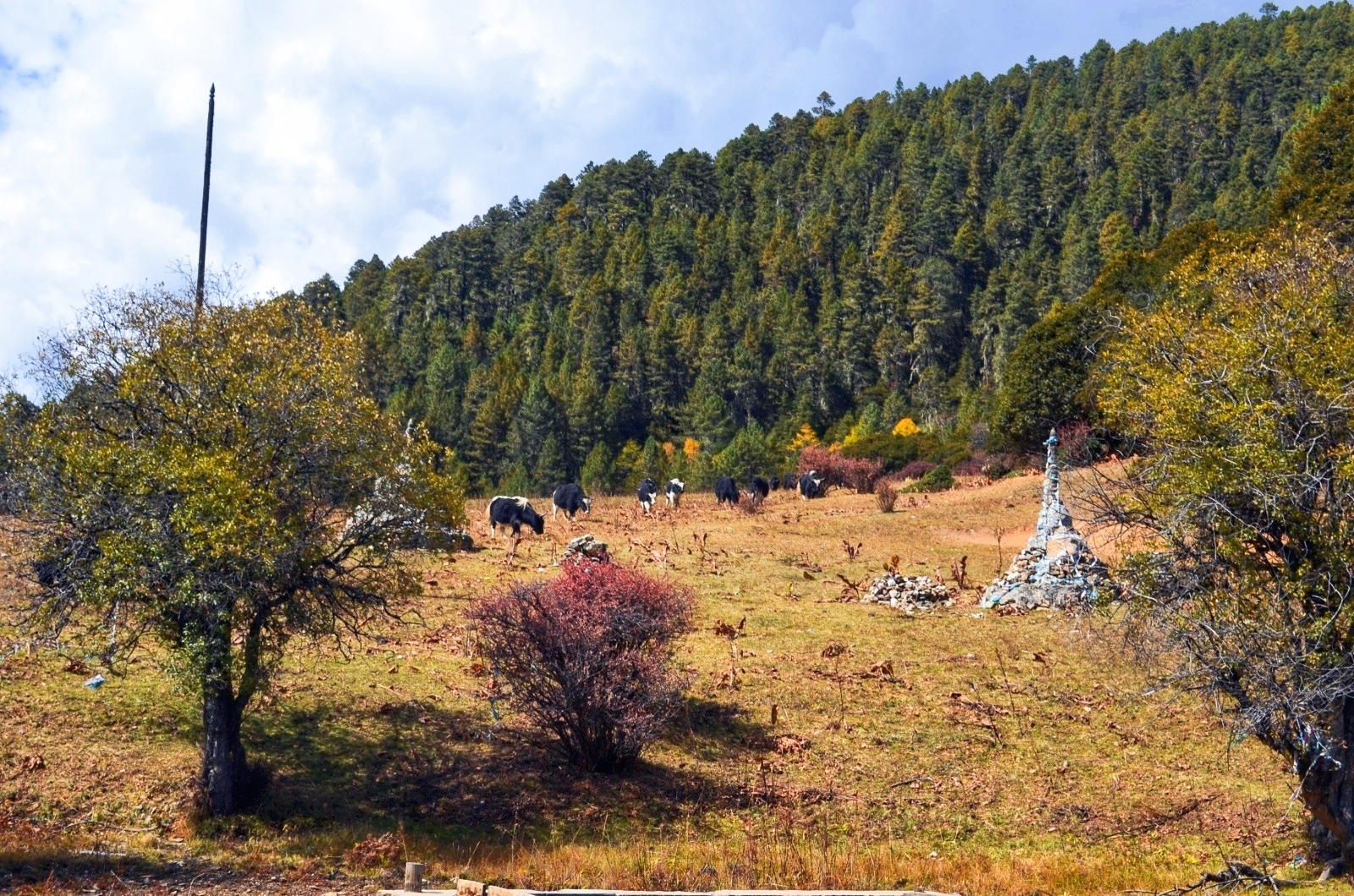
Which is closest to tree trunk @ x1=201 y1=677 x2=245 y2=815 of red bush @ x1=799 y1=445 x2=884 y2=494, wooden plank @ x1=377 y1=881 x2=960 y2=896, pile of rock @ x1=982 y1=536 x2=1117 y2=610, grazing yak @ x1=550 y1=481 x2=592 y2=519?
wooden plank @ x1=377 y1=881 x2=960 y2=896

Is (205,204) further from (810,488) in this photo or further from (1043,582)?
(810,488)

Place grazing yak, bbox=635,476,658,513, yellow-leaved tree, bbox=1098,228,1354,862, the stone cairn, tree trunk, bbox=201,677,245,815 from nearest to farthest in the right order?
yellow-leaved tree, bbox=1098,228,1354,862 → tree trunk, bbox=201,677,245,815 → the stone cairn → grazing yak, bbox=635,476,658,513

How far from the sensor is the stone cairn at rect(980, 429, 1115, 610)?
22.1m

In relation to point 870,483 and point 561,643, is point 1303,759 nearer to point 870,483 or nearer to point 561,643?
point 561,643

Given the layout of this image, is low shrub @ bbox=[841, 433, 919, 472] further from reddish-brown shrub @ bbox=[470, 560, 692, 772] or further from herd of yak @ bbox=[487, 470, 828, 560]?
reddish-brown shrub @ bbox=[470, 560, 692, 772]

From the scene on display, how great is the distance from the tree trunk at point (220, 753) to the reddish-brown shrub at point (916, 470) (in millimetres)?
45276

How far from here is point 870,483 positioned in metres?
46.6

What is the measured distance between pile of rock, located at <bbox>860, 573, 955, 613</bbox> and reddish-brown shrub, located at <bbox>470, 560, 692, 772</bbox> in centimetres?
847

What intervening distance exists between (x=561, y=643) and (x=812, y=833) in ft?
12.3

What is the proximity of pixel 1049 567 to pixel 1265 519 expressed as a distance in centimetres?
1169

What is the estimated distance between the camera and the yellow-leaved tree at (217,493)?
12.1 meters

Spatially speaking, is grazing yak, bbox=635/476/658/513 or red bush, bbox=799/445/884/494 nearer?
grazing yak, bbox=635/476/658/513

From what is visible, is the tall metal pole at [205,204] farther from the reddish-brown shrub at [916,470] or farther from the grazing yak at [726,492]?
the reddish-brown shrub at [916,470]

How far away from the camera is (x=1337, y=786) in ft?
38.3
